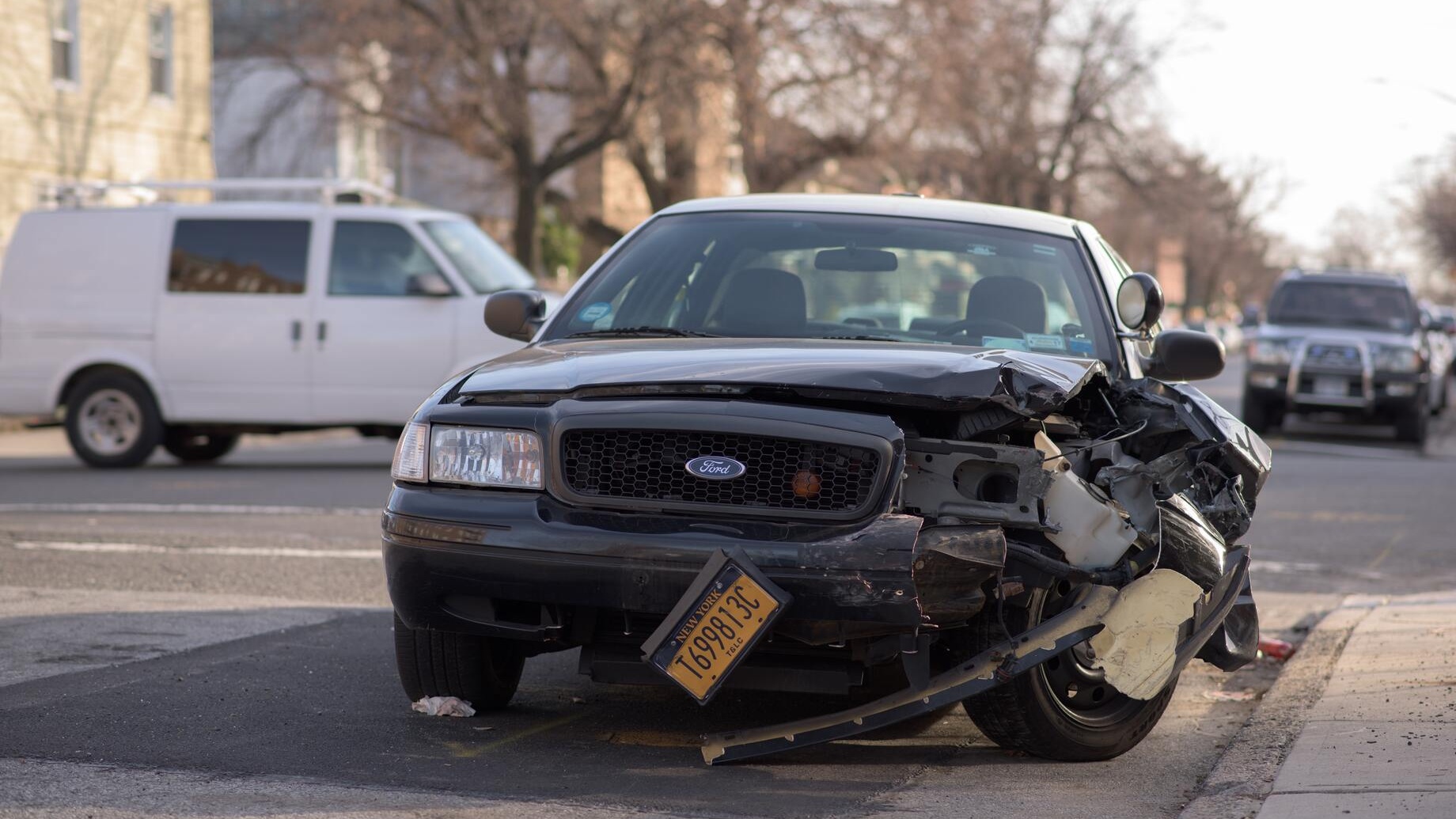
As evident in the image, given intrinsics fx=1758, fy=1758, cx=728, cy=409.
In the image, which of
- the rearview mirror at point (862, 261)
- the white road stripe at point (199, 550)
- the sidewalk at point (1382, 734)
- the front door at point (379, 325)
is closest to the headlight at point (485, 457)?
the rearview mirror at point (862, 261)

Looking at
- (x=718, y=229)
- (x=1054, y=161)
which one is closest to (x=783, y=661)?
(x=718, y=229)

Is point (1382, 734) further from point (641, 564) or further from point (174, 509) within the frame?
point (174, 509)

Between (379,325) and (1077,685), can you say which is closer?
(1077,685)

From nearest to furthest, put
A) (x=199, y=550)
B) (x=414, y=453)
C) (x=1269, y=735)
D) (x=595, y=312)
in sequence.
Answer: (x=414, y=453) < (x=1269, y=735) < (x=595, y=312) < (x=199, y=550)

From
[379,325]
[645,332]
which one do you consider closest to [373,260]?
[379,325]

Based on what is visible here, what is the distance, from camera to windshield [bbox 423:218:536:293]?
45.8 feet

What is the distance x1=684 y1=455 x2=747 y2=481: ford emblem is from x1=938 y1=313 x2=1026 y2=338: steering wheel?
144 centimetres

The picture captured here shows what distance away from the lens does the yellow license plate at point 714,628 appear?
14.1 ft

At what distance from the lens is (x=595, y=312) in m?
6.02

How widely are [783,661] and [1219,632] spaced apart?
154 centimetres

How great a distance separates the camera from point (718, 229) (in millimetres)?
6312

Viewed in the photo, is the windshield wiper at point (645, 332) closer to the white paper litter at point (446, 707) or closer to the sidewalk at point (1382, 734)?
the white paper litter at point (446, 707)

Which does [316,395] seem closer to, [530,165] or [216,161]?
[530,165]

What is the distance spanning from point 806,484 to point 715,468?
0.23 metres
